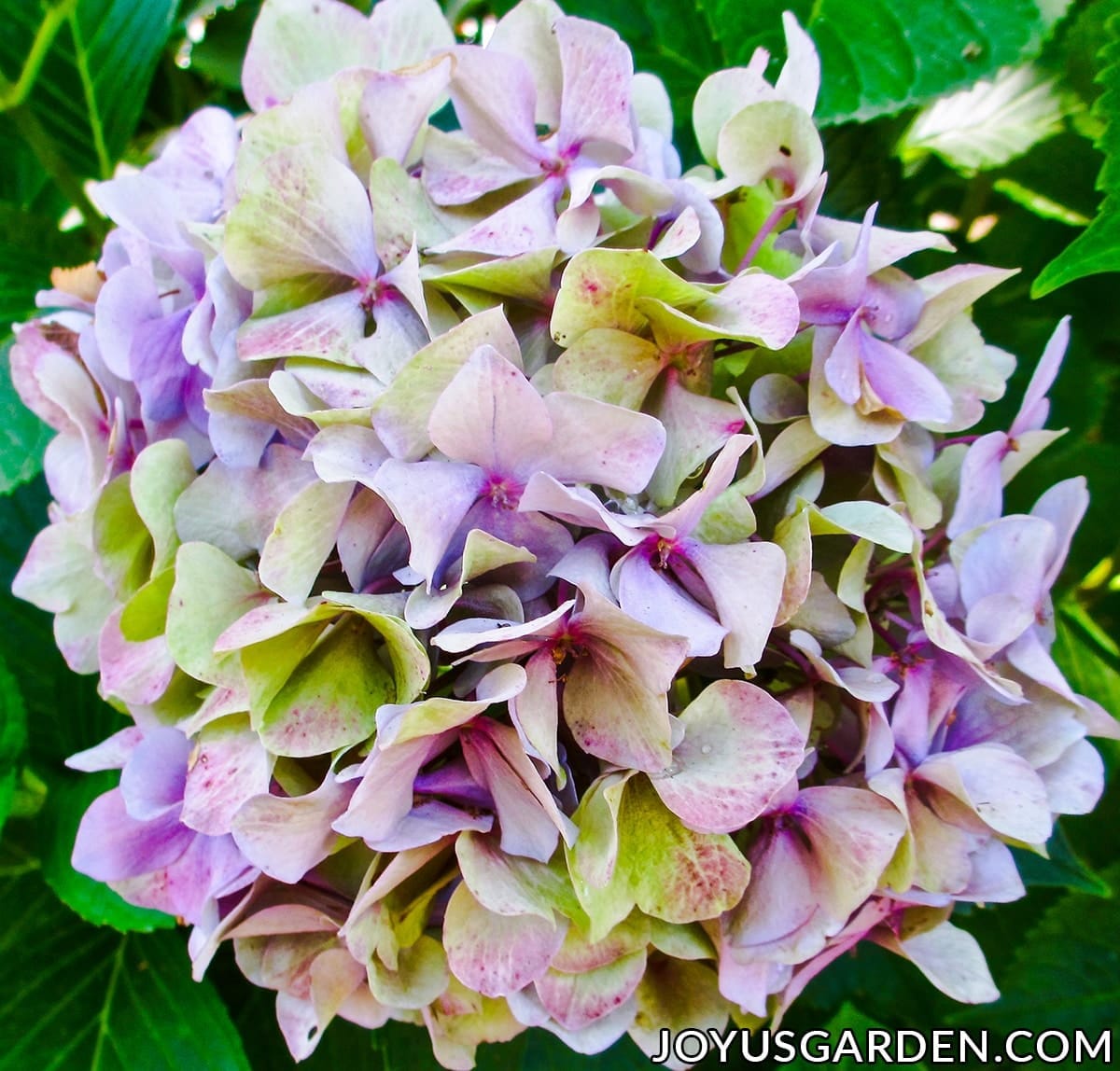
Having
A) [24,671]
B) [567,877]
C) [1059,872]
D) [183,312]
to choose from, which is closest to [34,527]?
[24,671]

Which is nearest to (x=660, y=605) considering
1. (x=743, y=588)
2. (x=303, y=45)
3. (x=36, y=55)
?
Result: (x=743, y=588)

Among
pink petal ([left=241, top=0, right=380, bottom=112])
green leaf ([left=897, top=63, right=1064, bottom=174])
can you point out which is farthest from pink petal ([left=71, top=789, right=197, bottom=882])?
green leaf ([left=897, top=63, right=1064, bottom=174])

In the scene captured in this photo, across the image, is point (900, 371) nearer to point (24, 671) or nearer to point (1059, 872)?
point (1059, 872)

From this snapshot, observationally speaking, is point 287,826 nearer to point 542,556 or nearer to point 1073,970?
point 542,556

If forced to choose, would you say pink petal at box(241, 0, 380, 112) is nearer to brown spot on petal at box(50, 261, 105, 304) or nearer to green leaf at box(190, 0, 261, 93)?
brown spot on petal at box(50, 261, 105, 304)

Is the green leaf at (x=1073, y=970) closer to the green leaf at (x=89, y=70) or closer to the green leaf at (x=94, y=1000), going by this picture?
the green leaf at (x=94, y=1000)

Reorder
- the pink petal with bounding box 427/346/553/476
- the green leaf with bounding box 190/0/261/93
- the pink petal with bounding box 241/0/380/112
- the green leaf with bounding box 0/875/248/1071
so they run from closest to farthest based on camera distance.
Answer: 1. the pink petal with bounding box 427/346/553/476
2. the pink petal with bounding box 241/0/380/112
3. the green leaf with bounding box 0/875/248/1071
4. the green leaf with bounding box 190/0/261/93
